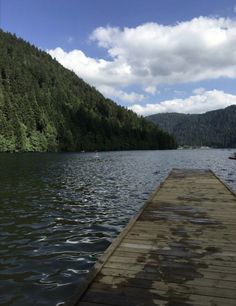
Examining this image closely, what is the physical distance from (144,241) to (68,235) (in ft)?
17.4

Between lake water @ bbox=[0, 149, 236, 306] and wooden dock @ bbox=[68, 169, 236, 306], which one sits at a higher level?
wooden dock @ bbox=[68, 169, 236, 306]

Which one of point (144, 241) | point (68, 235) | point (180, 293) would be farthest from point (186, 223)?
point (180, 293)

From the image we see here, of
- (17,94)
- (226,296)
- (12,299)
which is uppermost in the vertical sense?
(17,94)

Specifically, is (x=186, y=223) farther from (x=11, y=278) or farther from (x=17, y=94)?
(x=17, y=94)

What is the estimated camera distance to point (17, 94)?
17000 centimetres

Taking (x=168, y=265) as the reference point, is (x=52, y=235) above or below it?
below

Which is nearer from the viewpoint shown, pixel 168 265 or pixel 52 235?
pixel 168 265

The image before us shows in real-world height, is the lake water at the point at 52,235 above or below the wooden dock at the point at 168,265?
below

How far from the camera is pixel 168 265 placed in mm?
8391

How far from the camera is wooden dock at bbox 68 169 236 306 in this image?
6.66 meters

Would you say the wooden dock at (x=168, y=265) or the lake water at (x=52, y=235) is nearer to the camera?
the wooden dock at (x=168, y=265)

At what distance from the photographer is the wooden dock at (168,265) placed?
6656 millimetres

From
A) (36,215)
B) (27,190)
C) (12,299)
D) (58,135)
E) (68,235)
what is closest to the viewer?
(12,299)

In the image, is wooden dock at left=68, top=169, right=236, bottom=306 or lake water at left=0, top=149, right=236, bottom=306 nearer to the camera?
wooden dock at left=68, top=169, right=236, bottom=306
